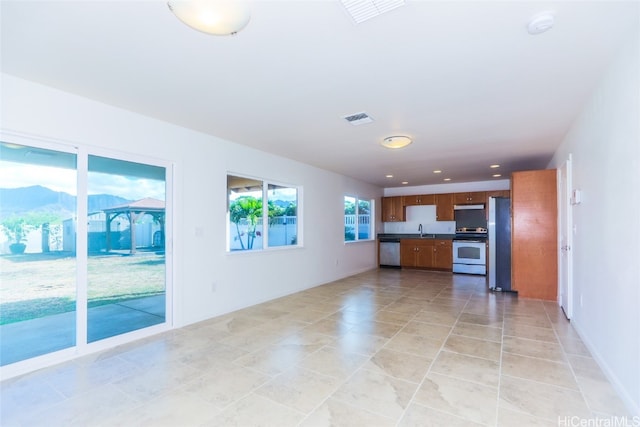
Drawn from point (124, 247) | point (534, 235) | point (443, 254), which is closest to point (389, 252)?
point (443, 254)

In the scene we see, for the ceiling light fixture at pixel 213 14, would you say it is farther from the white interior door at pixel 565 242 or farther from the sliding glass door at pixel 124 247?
Result: the white interior door at pixel 565 242

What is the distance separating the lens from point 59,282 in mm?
2826

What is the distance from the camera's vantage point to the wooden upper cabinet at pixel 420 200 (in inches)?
334

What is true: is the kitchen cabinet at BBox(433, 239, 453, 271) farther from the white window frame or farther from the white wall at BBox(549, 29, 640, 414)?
the white wall at BBox(549, 29, 640, 414)

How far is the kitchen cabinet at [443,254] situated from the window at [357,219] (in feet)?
Answer: 5.79

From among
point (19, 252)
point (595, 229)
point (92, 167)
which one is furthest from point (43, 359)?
point (595, 229)

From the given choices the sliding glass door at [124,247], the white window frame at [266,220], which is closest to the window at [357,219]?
the white window frame at [266,220]

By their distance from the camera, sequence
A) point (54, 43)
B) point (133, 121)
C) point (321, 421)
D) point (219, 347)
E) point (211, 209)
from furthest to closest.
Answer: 1. point (211, 209)
2. point (133, 121)
3. point (219, 347)
4. point (54, 43)
5. point (321, 421)

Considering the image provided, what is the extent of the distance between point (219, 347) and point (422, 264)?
6.34m

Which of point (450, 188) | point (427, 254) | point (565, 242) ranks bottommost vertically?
point (427, 254)

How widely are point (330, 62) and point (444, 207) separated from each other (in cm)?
695

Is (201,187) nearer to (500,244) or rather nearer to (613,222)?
(613,222)

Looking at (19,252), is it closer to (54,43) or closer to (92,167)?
(92,167)

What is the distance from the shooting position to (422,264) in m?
8.14
